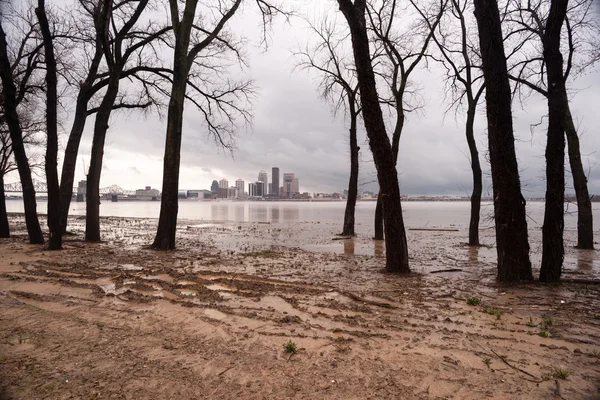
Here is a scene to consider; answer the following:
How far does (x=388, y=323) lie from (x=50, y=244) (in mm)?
11018

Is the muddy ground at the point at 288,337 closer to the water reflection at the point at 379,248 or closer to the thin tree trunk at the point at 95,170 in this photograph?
the water reflection at the point at 379,248

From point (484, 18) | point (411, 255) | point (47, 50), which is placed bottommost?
point (411, 255)

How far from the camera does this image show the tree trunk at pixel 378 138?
7.81 m

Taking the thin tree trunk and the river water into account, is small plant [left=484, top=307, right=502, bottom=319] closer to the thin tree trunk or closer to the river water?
the river water

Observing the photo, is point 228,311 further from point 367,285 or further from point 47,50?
point 47,50

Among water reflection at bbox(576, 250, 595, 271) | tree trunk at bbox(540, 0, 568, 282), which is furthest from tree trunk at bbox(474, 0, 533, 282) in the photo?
water reflection at bbox(576, 250, 595, 271)

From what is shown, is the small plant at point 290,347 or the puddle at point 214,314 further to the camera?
the puddle at point 214,314

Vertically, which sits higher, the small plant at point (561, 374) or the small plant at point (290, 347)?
the small plant at point (290, 347)

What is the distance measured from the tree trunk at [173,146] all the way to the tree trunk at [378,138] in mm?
6292

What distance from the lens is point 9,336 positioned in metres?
3.84

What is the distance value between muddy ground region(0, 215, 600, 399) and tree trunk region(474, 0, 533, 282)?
0.73 meters

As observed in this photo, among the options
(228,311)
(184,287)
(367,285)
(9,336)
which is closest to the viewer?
(9,336)

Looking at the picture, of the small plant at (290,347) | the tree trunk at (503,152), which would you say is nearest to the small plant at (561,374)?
the small plant at (290,347)

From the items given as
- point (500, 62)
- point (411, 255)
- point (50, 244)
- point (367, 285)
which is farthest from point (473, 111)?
point (50, 244)
